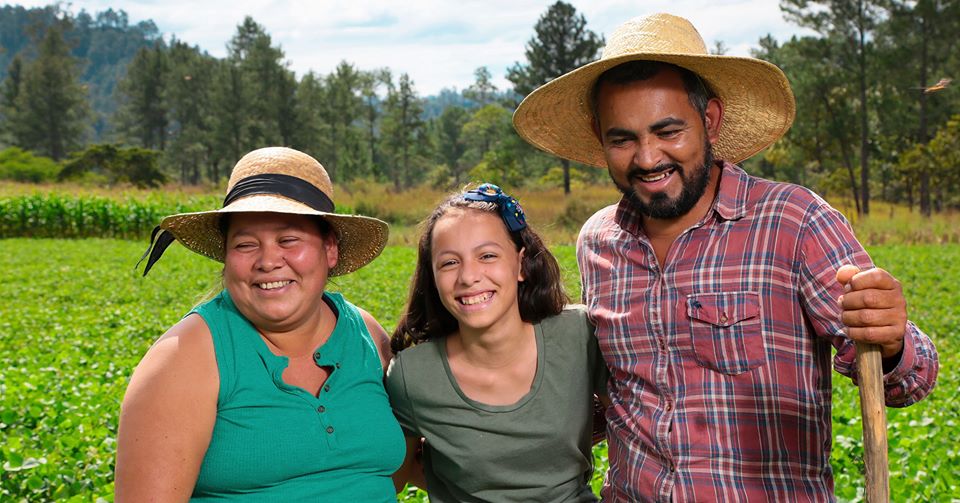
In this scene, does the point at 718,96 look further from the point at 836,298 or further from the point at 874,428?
the point at 874,428

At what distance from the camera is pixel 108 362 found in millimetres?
6664

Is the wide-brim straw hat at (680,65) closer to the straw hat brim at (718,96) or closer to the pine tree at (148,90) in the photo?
the straw hat brim at (718,96)

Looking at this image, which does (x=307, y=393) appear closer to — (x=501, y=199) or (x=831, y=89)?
(x=501, y=199)

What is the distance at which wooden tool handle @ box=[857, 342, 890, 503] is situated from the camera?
1.71 m

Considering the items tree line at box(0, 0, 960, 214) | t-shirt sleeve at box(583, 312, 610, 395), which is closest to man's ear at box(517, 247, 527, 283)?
t-shirt sleeve at box(583, 312, 610, 395)

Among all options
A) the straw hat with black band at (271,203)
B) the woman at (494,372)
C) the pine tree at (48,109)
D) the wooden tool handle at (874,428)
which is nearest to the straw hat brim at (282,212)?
the straw hat with black band at (271,203)

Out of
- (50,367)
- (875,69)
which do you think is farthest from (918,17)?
(50,367)

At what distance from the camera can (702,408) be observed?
7.54 feet

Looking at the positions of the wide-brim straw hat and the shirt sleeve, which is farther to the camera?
the wide-brim straw hat

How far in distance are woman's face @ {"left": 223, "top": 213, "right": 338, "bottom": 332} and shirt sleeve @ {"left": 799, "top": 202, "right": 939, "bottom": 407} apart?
140cm

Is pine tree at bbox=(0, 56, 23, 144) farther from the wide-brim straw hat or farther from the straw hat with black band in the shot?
the wide-brim straw hat

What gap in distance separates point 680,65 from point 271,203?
51.0 inches

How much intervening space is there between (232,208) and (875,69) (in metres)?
35.7

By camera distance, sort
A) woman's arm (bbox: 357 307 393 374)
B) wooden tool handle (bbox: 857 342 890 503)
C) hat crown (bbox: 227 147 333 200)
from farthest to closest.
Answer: woman's arm (bbox: 357 307 393 374) < hat crown (bbox: 227 147 333 200) < wooden tool handle (bbox: 857 342 890 503)
